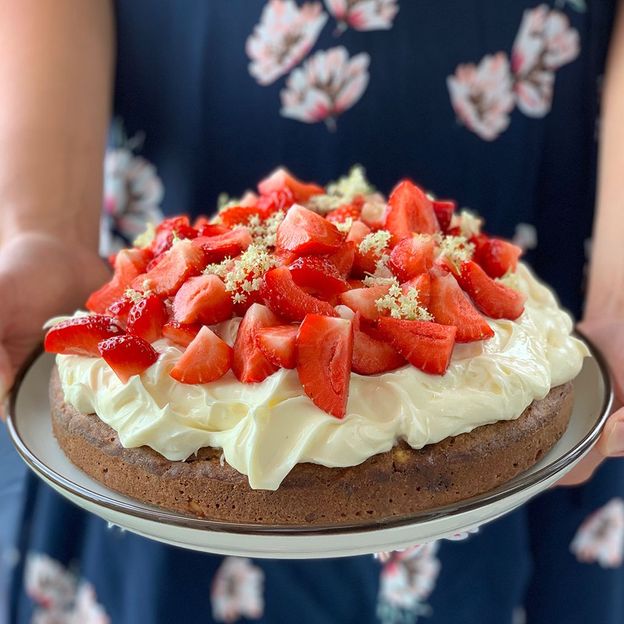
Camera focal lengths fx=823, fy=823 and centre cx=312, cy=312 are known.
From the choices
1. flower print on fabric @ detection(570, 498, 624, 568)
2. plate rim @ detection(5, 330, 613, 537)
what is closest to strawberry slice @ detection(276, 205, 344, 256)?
plate rim @ detection(5, 330, 613, 537)

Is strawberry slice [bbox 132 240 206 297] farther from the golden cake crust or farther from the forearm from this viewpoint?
the forearm

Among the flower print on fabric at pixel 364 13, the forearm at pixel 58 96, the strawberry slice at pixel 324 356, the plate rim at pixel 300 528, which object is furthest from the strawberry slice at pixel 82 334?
the flower print on fabric at pixel 364 13

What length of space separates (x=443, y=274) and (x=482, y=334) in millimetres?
169

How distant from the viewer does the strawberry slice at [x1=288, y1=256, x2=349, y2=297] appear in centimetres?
175

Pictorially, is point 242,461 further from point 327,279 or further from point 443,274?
point 443,274

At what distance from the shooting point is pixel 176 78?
275cm

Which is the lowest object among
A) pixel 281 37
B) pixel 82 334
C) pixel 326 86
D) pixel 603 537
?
pixel 603 537

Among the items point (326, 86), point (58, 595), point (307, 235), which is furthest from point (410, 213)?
point (58, 595)

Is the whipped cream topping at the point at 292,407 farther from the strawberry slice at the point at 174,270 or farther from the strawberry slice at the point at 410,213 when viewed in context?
the strawberry slice at the point at 410,213

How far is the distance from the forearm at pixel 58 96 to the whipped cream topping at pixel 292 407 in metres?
1.06

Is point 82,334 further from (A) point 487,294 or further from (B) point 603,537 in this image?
(B) point 603,537

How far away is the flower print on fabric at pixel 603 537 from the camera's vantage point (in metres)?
3.15

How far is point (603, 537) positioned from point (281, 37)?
2.20m

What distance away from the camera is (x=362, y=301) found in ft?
5.67
